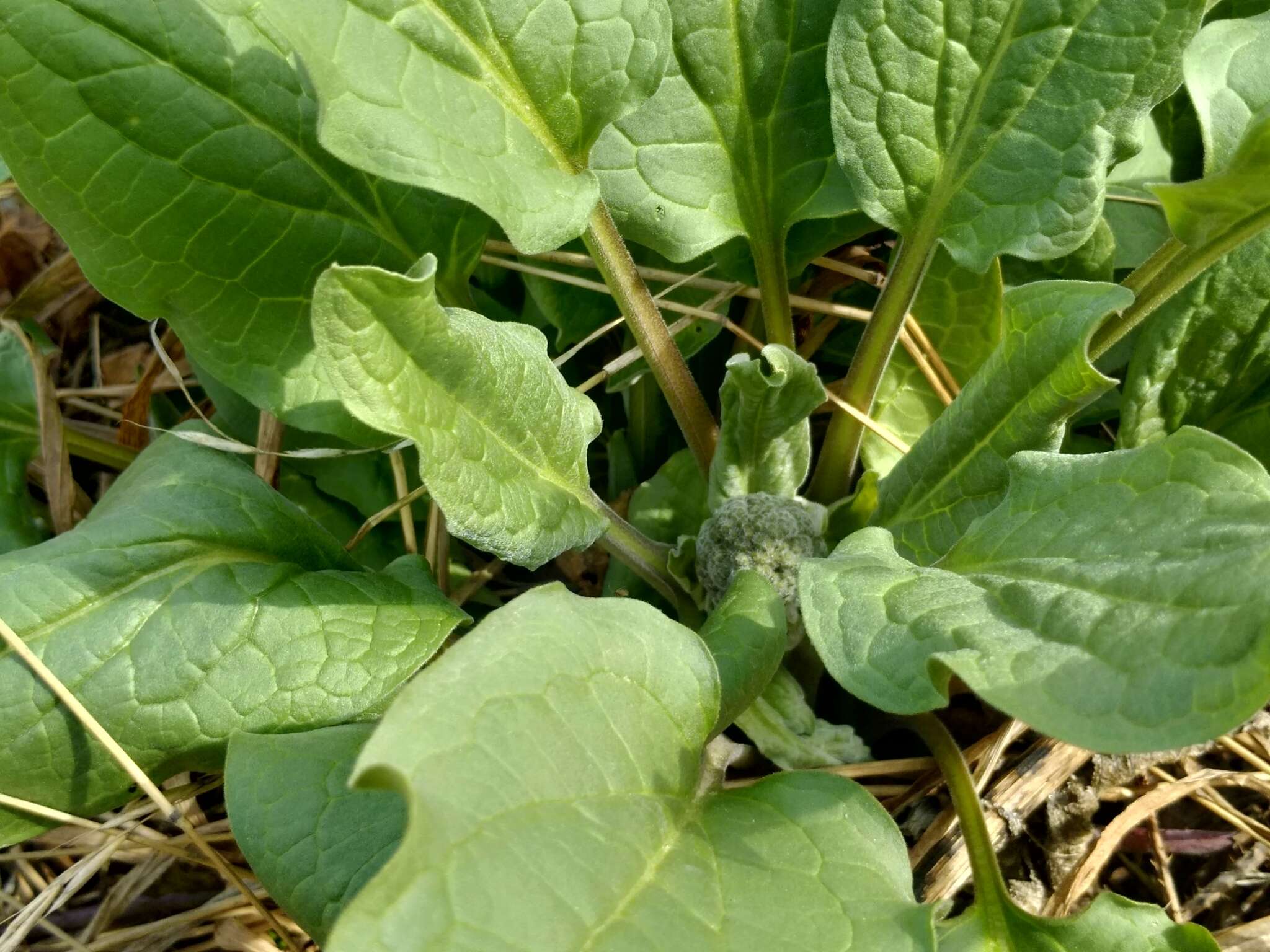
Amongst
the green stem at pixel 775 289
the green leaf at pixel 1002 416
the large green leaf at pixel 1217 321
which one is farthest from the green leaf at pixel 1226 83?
the green stem at pixel 775 289

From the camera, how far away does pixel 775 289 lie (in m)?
1.51

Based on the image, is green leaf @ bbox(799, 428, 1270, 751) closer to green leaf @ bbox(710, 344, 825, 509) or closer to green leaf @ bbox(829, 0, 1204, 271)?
green leaf @ bbox(710, 344, 825, 509)

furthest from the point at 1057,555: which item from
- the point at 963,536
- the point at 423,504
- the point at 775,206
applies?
the point at 423,504

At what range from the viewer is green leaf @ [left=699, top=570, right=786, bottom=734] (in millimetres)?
1088

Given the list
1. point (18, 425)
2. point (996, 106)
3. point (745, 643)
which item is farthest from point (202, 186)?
point (996, 106)

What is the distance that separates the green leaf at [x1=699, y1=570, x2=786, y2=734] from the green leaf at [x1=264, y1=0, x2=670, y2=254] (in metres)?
0.41

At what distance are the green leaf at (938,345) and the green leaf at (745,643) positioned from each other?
457mm

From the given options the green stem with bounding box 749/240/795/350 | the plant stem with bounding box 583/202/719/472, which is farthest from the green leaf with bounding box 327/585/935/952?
the green stem with bounding box 749/240/795/350

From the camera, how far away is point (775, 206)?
4.73ft

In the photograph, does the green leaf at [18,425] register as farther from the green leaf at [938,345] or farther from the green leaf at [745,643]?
the green leaf at [938,345]

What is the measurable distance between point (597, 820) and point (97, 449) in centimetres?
119

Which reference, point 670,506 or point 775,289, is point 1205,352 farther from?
point 670,506

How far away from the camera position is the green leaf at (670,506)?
1.57 m

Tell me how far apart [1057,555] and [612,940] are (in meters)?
0.52
